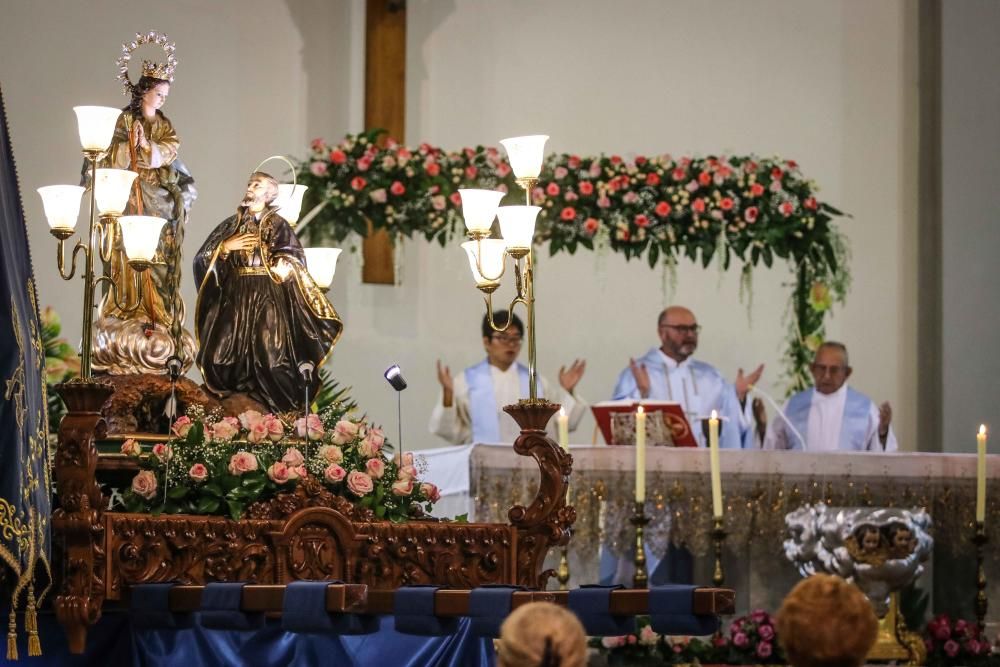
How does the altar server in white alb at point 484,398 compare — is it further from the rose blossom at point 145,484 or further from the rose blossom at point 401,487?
the rose blossom at point 145,484

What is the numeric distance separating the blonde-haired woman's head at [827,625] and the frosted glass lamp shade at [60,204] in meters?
3.52

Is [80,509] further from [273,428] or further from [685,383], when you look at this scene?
[685,383]

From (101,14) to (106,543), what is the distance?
6.26 metres

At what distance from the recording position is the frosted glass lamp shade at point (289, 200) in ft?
23.2

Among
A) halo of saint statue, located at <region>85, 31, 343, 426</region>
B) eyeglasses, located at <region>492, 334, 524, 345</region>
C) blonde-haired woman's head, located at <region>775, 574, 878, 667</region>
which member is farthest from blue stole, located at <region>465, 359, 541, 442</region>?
blonde-haired woman's head, located at <region>775, 574, 878, 667</region>

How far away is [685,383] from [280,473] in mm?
4958

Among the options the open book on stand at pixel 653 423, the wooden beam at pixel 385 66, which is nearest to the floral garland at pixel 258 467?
the open book on stand at pixel 653 423

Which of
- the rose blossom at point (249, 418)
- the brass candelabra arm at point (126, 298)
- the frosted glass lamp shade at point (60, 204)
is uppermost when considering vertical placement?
the frosted glass lamp shade at point (60, 204)

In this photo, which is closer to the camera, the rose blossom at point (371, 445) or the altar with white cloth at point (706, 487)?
the rose blossom at point (371, 445)

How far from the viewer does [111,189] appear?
5949 millimetres

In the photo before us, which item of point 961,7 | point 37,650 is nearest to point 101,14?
point 961,7

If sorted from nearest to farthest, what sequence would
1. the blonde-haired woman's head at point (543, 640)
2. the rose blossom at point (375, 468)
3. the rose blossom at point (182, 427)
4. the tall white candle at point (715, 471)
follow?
the blonde-haired woman's head at point (543, 640) → the rose blossom at point (182, 427) → the rose blossom at point (375, 468) → the tall white candle at point (715, 471)

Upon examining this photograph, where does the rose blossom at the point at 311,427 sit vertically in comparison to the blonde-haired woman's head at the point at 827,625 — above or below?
above

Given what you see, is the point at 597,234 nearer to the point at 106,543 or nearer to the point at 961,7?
the point at 961,7
